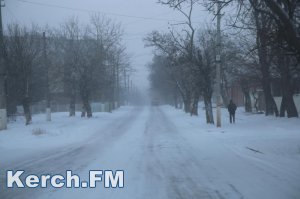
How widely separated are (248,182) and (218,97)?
17.5 m

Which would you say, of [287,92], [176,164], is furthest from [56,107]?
[176,164]

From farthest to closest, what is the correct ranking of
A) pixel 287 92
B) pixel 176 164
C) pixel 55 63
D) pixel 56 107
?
pixel 56 107 → pixel 55 63 → pixel 287 92 → pixel 176 164

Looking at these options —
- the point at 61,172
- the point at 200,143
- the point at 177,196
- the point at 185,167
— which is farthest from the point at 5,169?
the point at 200,143

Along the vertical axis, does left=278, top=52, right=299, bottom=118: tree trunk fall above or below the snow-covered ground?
above

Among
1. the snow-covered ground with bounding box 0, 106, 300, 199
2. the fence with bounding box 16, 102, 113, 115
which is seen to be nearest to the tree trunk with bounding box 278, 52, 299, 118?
the snow-covered ground with bounding box 0, 106, 300, 199

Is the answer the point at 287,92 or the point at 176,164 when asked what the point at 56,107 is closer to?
the point at 287,92

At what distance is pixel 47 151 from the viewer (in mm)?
18000

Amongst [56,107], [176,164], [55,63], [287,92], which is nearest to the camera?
[176,164]

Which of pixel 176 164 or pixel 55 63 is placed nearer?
pixel 176 164

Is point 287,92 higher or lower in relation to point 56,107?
higher

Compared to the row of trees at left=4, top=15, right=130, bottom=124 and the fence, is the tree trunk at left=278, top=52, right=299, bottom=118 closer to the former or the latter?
the row of trees at left=4, top=15, right=130, bottom=124

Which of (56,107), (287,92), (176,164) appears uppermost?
(287,92)

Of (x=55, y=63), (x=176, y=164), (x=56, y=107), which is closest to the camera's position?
(x=176, y=164)

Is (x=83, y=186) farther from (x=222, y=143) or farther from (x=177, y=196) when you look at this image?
(x=222, y=143)
